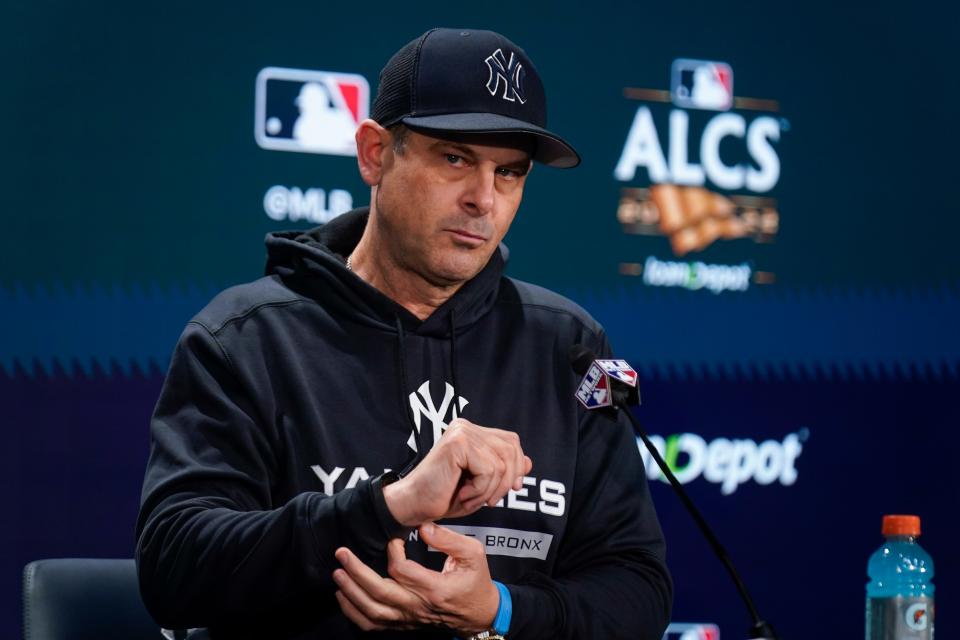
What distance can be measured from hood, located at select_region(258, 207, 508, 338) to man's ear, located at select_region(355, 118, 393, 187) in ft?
0.46

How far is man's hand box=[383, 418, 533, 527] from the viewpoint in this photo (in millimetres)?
1441

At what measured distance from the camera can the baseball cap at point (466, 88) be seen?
1.74 metres

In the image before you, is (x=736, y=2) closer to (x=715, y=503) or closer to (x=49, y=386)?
(x=715, y=503)

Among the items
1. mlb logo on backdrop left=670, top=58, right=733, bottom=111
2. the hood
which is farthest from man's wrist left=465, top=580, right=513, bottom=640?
mlb logo on backdrop left=670, top=58, right=733, bottom=111

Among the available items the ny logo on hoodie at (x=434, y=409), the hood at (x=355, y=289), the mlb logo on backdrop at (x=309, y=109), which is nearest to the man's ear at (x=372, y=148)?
the hood at (x=355, y=289)

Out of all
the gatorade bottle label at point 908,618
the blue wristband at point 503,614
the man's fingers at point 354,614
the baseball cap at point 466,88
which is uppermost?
the baseball cap at point 466,88

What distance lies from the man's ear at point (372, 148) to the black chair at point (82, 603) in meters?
0.79

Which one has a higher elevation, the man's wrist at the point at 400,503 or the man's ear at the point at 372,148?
the man's ear at the point at 372,148

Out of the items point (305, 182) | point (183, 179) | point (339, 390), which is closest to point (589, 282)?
point (305, 182)

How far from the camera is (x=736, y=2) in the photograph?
3.38m

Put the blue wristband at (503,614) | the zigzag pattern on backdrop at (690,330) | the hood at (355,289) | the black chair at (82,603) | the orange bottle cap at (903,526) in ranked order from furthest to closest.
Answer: the zigzag pattern on backdrop at (690,330) < the orange bottle cap at (903,526) < the black chair at (82,603) < the hood at (355,289) < the blue wristband at (503,614)

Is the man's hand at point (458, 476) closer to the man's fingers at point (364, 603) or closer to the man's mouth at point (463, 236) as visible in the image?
the man's fingers at point (364, 603)

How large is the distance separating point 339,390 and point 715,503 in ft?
5.72

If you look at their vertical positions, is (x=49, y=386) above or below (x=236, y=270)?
below
